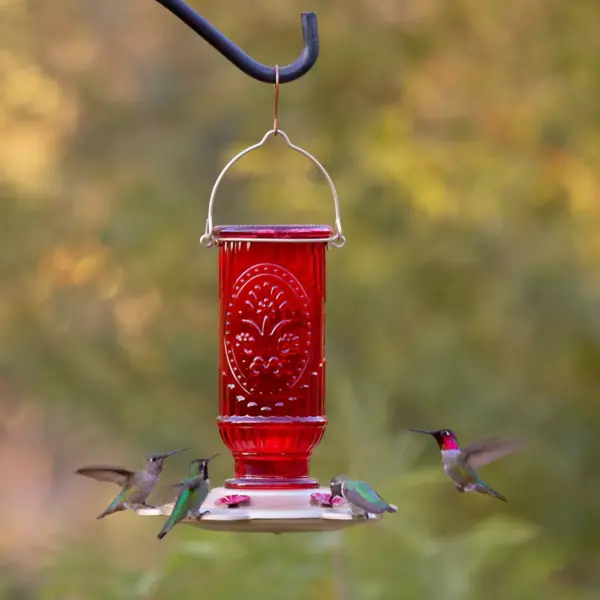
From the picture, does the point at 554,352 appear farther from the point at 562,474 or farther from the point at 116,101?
the point at 116,101

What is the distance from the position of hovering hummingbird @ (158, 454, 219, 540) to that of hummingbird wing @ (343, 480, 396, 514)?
0.33 metres

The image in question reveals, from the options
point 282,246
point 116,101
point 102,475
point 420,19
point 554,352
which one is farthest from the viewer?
point 116,101

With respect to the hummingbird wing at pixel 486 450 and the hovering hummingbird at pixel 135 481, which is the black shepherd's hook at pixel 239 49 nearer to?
the hovering hummingbird at pixel 135 481

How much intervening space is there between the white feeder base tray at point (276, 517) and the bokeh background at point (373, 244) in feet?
12.2

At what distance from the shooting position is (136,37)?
9.70 meters

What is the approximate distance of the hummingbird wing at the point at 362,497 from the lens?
119 inches

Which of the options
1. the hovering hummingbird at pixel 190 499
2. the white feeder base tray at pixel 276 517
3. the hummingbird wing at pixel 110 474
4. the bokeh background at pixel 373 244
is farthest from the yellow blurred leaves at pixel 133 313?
the white feeder base tray at pixel 276 517

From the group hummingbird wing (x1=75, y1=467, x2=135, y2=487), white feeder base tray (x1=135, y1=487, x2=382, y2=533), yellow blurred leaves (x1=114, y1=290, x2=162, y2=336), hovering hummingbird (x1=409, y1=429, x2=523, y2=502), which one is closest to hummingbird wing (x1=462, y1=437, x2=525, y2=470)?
hovering hummingbird (x1=409, y1=429, x2=523, y2=502)

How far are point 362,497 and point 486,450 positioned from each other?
1007 mm

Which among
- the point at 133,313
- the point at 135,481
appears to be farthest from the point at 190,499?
the point at 133,313

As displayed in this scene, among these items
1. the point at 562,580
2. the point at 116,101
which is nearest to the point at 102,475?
the point at 562,580

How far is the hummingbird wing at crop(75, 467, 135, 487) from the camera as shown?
3613 mm

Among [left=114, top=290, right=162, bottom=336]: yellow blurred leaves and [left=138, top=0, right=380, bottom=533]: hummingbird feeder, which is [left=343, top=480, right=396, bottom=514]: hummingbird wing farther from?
[left=114, top=290, right=162, bottom=336]: yellow blurred leaves

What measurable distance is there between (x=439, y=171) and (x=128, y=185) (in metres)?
2.11
